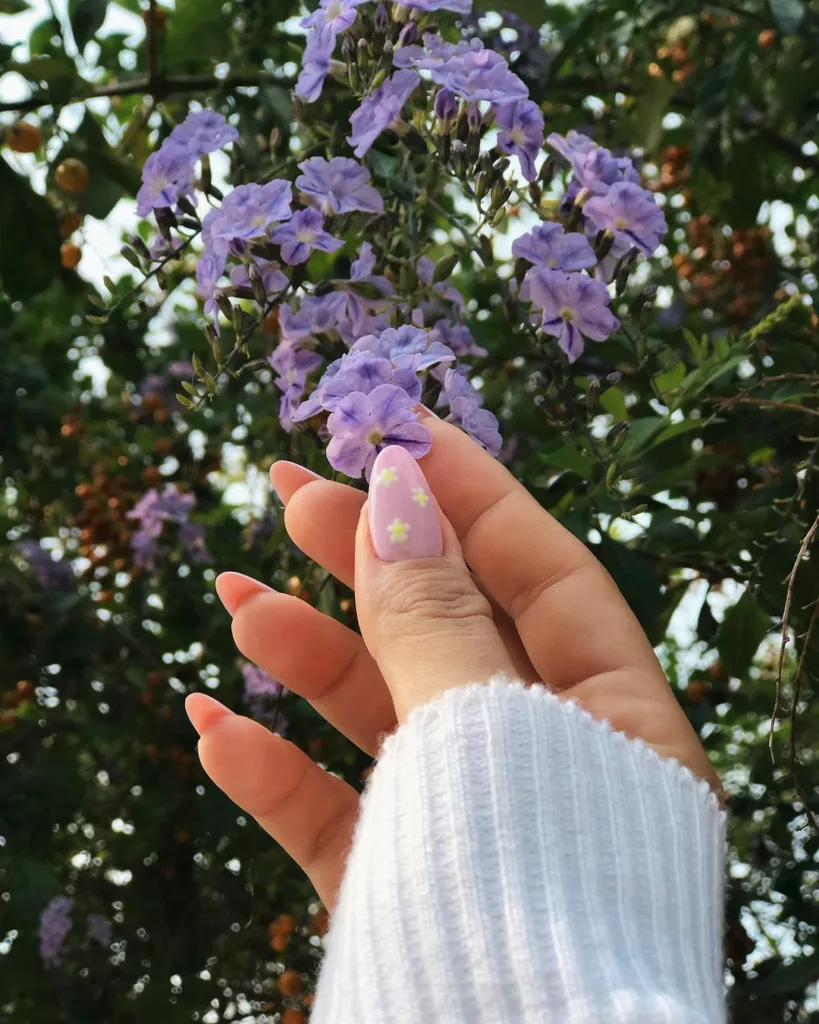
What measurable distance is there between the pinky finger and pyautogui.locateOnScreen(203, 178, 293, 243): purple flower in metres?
0.39

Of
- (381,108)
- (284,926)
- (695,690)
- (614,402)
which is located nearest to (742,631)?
(614,402)

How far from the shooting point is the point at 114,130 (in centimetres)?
172

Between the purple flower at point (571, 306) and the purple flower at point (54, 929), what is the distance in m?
1.31

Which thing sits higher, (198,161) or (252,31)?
(252,31)

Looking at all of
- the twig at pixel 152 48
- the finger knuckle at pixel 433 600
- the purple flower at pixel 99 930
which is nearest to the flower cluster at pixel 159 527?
the purple flower at pixel 99 930

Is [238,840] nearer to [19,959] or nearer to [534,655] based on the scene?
[19,959]

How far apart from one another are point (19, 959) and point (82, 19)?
1.45 meters

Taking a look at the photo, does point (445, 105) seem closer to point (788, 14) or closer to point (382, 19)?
point (382, 19)

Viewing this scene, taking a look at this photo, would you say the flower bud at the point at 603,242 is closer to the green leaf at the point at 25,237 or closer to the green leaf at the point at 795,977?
the green leaf at the point at 25,237

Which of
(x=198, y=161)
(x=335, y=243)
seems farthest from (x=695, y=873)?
(x=198, y=161)

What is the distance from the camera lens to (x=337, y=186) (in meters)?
0.84

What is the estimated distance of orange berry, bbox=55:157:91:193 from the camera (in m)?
1.26

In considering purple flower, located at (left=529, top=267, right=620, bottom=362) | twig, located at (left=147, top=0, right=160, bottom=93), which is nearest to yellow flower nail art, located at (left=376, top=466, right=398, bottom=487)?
purple flower, located at (left=529, top=267, right=620, bottom=362)

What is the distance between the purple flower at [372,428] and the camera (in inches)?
25.9
